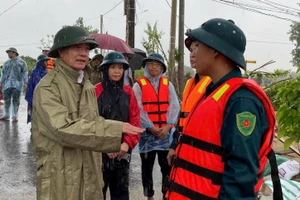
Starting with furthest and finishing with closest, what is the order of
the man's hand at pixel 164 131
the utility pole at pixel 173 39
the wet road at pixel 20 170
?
the utility pole at pixel 173 39
the wet road at pixel 20 170
the man's hand at pixel 164 131

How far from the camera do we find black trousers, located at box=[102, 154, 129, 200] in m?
3.55

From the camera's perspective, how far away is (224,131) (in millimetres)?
1666

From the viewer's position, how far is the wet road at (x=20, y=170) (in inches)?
184

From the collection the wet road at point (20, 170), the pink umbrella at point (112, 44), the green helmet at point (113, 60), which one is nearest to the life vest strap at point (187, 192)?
the green helmet at point (113, 60)

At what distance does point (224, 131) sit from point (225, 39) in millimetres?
461

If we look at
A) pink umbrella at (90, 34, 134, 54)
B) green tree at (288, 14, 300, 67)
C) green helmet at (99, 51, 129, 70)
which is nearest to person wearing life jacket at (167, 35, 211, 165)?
green helmet at (99, 51, 129, 70)

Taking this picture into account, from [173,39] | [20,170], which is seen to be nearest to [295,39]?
[173,39]

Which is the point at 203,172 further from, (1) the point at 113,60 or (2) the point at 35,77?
(2) the point at 35,77

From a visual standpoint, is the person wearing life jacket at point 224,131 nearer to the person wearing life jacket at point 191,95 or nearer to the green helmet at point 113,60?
the person wearing life jacket at point 191,95

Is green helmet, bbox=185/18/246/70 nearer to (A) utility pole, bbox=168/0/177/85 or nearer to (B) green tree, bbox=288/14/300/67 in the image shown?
(A) utility pole, bbox=168/0/177/85

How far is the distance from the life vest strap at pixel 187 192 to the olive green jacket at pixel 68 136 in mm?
436

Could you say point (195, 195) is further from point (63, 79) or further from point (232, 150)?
point (63, 79)

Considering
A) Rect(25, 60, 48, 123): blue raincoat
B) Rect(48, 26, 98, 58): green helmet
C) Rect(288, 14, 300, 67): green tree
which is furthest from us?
Rect(288, 14, 300, 67): green tree

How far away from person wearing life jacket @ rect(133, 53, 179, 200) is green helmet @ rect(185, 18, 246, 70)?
2545 mm
